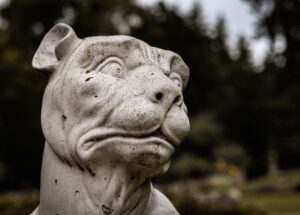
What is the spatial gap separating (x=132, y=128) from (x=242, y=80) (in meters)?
32.0

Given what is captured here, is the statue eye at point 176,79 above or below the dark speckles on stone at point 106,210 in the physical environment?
above

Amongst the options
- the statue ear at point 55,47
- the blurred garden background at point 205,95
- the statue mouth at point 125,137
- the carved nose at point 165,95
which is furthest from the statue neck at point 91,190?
the blurred garden background at point 205,95

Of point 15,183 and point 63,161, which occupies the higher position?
point 63,161

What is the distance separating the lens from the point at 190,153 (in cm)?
2855

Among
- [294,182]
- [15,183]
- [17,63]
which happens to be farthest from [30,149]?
[294,182]

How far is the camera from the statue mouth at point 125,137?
2.79m

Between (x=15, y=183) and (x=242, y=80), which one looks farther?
(x=242, y=80)

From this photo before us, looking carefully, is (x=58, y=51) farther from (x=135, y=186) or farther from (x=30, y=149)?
(x=30, y=149)

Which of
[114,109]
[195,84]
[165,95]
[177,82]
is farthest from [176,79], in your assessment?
[195,84]

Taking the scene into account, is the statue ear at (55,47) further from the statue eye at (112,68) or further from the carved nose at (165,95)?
the carved nose at (165,95)

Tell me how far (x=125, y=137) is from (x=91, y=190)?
37 cm

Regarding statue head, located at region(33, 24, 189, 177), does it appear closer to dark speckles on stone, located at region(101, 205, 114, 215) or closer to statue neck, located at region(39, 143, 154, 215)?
statue neck, located at region(39, 143, 154, 215)

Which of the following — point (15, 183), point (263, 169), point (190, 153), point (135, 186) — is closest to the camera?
point (135, 186)

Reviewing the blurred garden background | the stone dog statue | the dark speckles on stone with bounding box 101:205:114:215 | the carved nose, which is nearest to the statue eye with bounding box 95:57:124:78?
the stone dog statue
